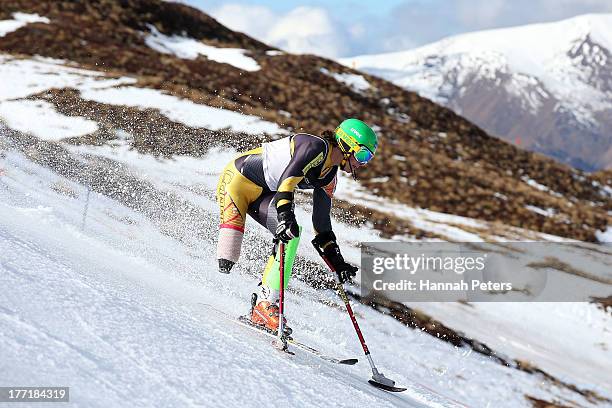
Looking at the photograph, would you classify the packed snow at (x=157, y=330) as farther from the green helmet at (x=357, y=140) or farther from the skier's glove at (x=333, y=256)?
the green helmet at (x=357, y=140)

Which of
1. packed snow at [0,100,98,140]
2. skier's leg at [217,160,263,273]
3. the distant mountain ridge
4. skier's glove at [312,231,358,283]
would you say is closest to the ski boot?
skier's leg at [217,160,263,273]

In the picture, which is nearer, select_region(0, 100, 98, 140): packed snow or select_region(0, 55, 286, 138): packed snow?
select_region(0, 100, 98, 140): packed snow

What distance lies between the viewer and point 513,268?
63.3ft

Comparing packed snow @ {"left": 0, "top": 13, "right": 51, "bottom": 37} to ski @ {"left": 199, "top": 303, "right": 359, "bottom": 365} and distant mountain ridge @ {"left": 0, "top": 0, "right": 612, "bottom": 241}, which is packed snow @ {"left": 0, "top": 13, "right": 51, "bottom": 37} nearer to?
distant mountain ridge @ {"left": 0, "top": 0, "right": 612, "bottom": 241}

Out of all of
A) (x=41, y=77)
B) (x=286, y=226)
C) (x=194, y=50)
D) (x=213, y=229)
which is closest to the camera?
(x=286, y=226)

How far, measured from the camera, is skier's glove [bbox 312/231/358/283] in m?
7.32

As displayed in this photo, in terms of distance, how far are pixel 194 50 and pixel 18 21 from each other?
11.4m

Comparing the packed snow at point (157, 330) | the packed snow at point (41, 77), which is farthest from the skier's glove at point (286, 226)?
the packed snow at point (41, 77)

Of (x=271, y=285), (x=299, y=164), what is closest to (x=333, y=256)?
(x=271, y=285)

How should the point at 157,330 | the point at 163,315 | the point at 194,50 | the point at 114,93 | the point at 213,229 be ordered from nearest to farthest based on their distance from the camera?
the point at 157,330, the point at 163,315, the point at 213,229, the point at 114,93, the point at 194,50

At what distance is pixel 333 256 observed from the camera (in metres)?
7.35

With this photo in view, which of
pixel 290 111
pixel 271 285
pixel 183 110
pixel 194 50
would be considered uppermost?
pixel 194 50

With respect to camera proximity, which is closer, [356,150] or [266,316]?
[356,150]

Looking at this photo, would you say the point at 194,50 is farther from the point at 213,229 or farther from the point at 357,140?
the point at 357,140
